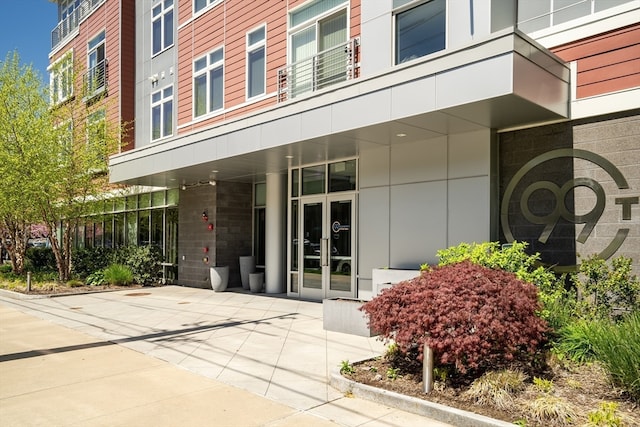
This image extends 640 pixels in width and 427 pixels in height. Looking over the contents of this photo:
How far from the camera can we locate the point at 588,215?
27.6ft

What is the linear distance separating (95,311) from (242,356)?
6.17 metres

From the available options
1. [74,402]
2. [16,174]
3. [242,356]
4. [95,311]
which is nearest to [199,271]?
[95,311]

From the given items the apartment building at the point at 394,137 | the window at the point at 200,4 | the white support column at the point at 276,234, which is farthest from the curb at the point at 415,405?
the window at the point at 200,4

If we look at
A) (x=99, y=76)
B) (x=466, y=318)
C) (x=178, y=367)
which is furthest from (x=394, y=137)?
(x=99, y=76)

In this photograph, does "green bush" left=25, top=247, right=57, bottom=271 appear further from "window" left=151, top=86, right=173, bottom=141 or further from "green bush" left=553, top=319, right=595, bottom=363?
"green bush" left=553, top=319, right=595, bottom=363

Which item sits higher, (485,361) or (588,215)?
(588,215)

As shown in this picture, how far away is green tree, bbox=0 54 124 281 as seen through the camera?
16203 millimetres

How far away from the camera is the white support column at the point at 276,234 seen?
1498 centimetres

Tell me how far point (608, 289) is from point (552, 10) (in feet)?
16.1

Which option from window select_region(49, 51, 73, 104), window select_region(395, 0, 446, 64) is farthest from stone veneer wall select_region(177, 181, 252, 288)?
window select_region(395, 0, 446, 64)

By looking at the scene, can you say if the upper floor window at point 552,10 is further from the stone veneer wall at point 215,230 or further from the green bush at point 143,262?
the green bush at point 143,262

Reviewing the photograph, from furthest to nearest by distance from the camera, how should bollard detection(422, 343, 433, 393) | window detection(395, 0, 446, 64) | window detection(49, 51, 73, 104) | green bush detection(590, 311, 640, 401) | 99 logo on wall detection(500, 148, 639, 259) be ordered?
1. window detection(49, 51, 73, 104)
2. window detection(395, 0, 446, 64)
3. 99 logo on wall detection(500, 148, 639, 259)
4. bollard detection(422, 343, 433, 393)
5. green bush detection(590, 311, 640, 401)

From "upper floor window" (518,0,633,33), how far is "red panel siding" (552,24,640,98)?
21.1 inches

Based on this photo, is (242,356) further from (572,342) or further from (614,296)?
(614,296)
